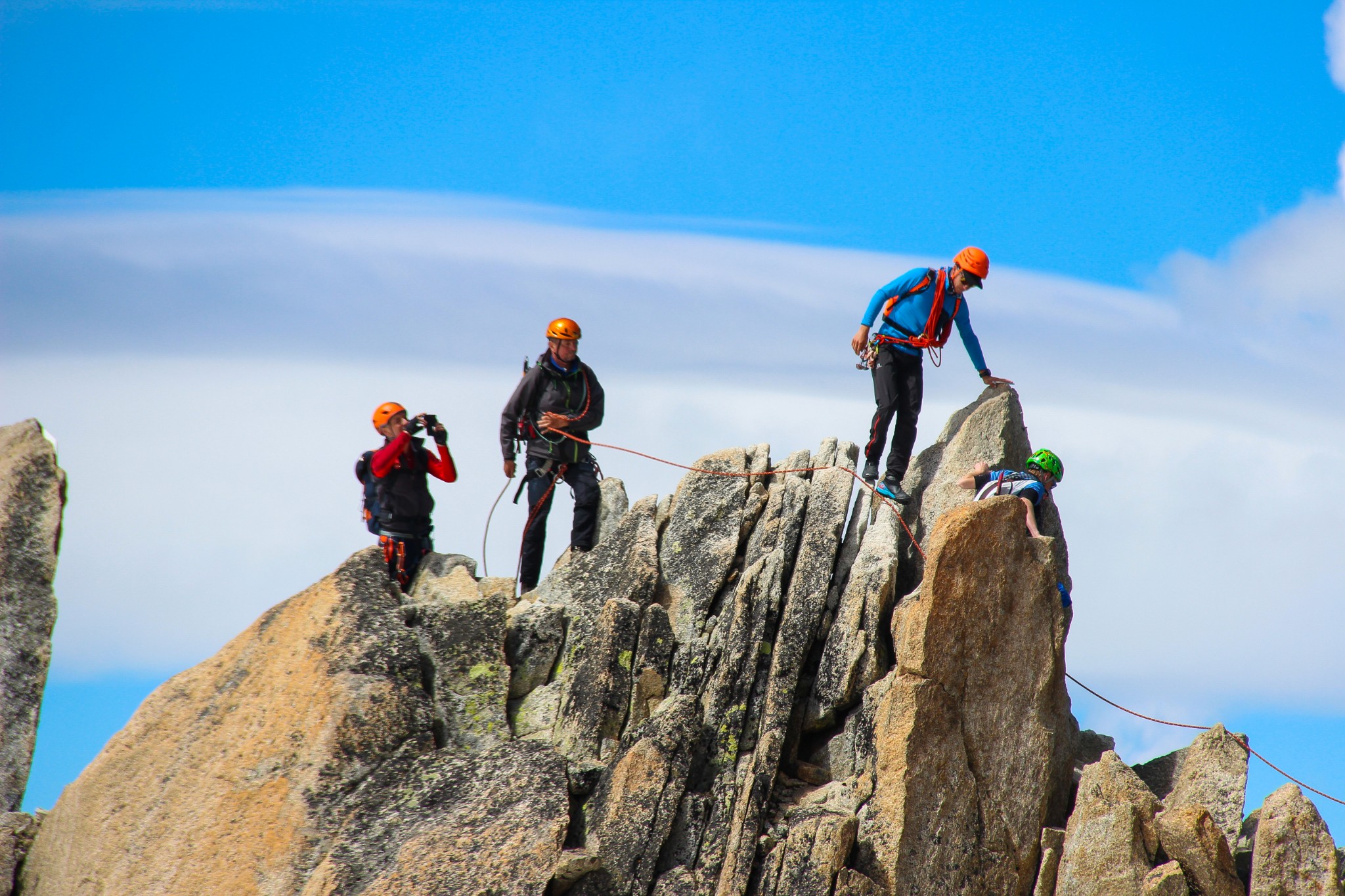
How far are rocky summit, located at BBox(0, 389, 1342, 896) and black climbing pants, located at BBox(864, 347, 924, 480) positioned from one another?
0.73 meters

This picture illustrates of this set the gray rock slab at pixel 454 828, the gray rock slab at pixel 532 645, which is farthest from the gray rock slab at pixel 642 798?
the gray rock slab at pixel 532 645

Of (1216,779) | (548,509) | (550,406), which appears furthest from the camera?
(548,509)

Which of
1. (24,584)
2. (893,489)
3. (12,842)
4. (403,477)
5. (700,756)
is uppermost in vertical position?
(893,489)

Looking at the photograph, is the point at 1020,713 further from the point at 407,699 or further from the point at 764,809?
the point at 407,699

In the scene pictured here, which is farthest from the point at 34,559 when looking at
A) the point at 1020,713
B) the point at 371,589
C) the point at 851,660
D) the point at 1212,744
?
the point at 1212,744

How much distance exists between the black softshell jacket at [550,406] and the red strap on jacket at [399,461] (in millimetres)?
1201

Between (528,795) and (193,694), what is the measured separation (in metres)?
5.82

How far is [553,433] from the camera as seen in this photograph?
67.9ft

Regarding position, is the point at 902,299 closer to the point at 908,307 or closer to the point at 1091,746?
the point at 908,307

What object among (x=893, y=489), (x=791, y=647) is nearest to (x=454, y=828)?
(x=791, y=647)

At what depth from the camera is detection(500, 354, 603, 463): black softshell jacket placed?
810 inches

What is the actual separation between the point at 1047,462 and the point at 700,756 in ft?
24.2

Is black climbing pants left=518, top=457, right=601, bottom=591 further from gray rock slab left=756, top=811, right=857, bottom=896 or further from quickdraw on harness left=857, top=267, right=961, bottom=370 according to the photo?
gray rock slab left=756, top=811, right=857, bottom=896

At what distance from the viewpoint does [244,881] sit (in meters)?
→ 14.6
